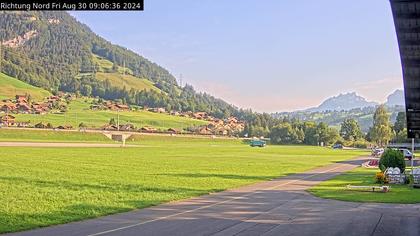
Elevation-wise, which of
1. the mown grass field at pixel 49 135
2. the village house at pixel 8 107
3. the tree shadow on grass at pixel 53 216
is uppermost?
the village house at pixel 8 107

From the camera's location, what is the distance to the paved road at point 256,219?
15.2 meters

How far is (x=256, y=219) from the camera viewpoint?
17.7m

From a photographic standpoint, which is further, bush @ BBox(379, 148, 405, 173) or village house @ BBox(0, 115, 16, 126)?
village house @ BBox(0, 115, 16, 126)

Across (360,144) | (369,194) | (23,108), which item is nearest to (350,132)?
(360,144)

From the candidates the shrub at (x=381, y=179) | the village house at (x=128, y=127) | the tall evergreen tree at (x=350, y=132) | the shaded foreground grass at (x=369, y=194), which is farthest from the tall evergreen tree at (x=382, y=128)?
the shaded foreground grass at (x=369, y=194)

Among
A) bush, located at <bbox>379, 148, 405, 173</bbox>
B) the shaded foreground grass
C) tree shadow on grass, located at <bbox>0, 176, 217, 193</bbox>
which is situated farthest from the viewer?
bush, located at <bbox>379, 148, 405, 173</bbox>

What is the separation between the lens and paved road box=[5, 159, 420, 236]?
15.2 meters

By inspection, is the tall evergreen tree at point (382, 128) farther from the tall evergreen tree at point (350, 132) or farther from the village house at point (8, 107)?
the village house at point (8, 107)

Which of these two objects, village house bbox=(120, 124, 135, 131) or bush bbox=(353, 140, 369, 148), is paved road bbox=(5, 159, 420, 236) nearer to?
village house bbox=(120, 124, 135, 131)

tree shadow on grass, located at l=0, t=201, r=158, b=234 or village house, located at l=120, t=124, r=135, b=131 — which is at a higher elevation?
village house, located at l=120, t=124, r=135, b=131

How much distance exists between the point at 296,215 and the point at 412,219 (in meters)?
4.02

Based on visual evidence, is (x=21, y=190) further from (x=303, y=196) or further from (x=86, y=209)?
(x=303, y=196)

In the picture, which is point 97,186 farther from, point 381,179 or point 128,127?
point 128,127

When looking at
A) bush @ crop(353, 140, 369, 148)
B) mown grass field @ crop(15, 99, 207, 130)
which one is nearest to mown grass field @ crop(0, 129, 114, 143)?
mown grass field @ crop(15, 99, 207, 130)
